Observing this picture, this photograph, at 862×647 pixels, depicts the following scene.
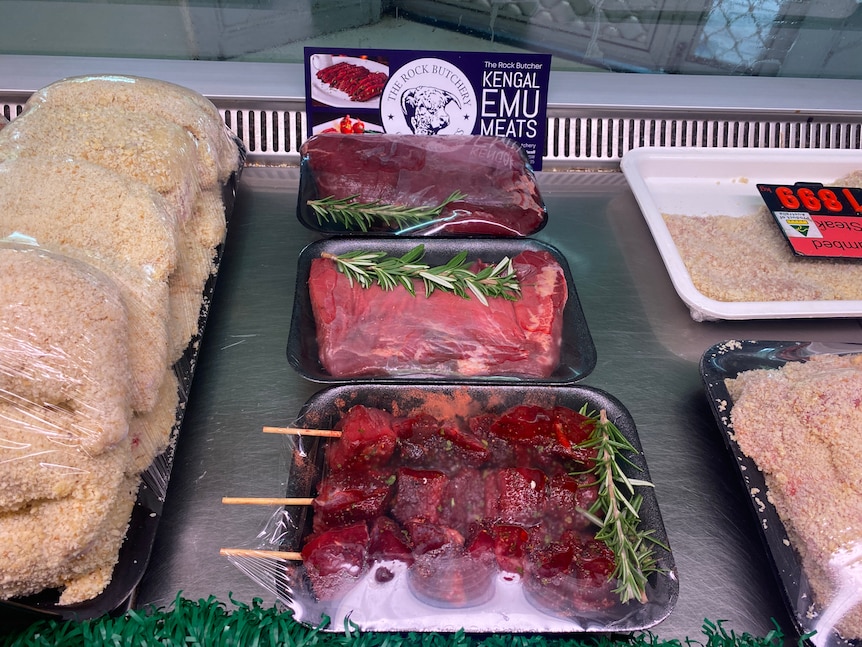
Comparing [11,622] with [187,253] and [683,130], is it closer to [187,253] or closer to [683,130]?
[187,253]

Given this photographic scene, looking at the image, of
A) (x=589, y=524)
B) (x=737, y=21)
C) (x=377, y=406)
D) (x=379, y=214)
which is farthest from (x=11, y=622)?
(x=737, y=21)

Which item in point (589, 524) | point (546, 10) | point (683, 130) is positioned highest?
point (546, 10)

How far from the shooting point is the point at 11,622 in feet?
4.21

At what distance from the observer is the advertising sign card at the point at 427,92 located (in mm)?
2230

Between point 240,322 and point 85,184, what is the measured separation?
2.03 ft

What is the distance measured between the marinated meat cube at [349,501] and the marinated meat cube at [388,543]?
41mm

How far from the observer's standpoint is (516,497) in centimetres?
153

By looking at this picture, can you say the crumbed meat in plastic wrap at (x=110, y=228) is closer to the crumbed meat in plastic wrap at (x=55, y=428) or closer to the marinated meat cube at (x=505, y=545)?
the crumbed meat in plastic wrap at (x=55, y=428)

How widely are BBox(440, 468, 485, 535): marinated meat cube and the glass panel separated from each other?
5.50 feet

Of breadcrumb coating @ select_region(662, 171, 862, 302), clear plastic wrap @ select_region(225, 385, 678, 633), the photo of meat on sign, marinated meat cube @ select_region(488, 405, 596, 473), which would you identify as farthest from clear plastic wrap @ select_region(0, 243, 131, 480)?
breadcrumb coating @ select_region(662, 171, 862, 302)

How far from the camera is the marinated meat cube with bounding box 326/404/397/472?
1580 mm

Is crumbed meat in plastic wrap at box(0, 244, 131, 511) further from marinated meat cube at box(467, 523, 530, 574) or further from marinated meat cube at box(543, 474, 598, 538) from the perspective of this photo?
marinated meat cube at box(543, 474, 598, 538)

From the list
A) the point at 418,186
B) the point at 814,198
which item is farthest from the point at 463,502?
the point at 814,198

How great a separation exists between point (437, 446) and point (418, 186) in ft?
3.49
